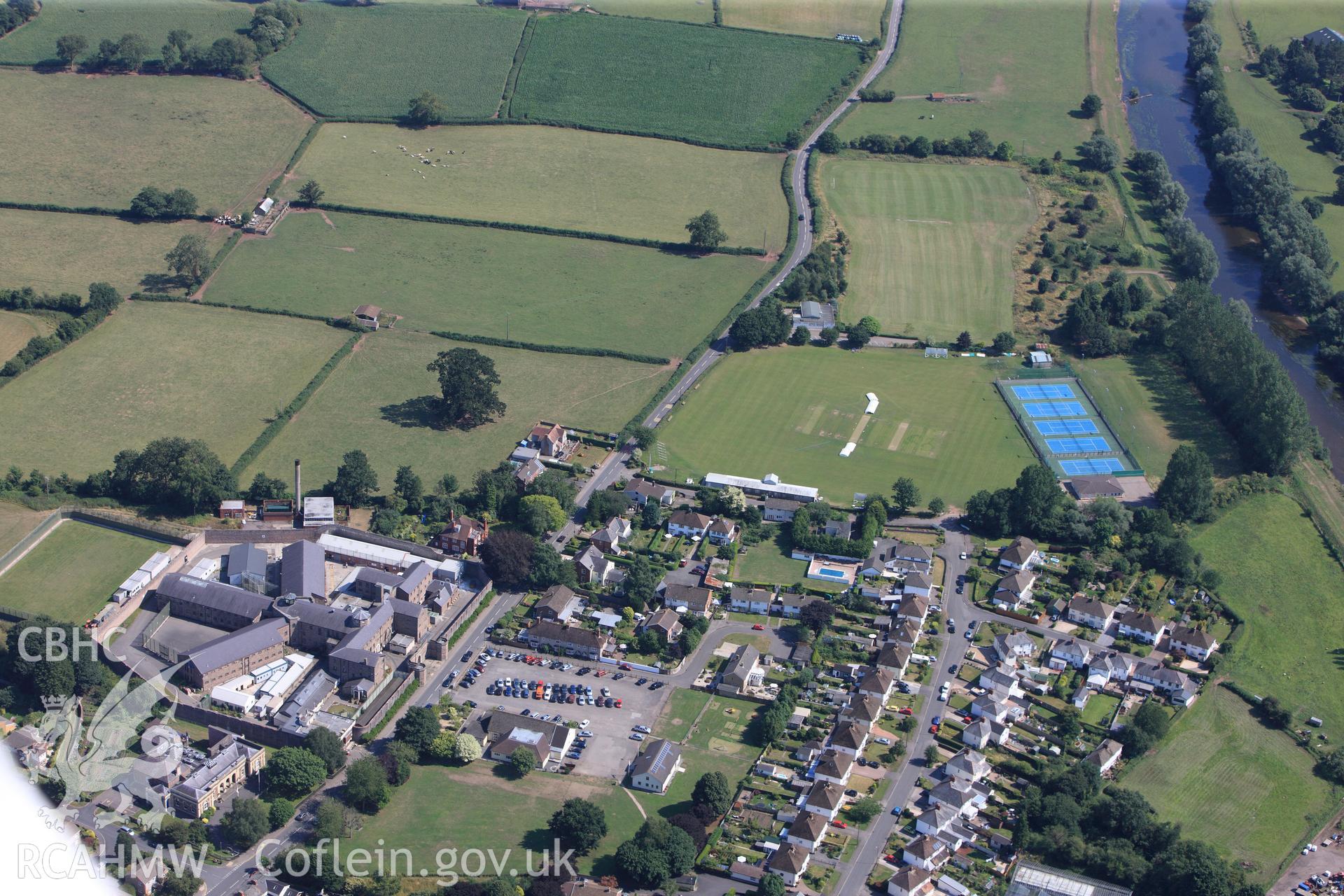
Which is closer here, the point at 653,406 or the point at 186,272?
the point at 653,406

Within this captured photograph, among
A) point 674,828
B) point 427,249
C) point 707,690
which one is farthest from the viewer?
point 427,249

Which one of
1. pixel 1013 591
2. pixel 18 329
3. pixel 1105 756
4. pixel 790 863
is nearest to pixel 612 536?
pixel 1013 591

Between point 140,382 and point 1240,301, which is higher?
point 140,382

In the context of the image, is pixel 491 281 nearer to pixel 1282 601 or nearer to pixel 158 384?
pixel 158 384

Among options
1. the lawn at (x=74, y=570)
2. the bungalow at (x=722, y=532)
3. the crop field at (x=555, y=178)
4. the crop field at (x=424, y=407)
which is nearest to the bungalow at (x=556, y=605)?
the bungalow at (x=722, y=532)

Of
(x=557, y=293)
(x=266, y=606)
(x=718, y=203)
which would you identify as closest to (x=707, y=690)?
(x=266, y=606)

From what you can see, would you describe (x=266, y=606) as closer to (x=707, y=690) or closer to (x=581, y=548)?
(x=581, y=548)
